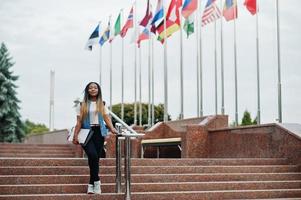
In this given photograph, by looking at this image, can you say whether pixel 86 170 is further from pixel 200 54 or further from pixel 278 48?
pixel 200 54

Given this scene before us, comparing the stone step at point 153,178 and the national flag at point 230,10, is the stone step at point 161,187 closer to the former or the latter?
the stone step at point 153,178

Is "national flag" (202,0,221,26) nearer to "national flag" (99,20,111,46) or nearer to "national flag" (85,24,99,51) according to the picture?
"national flag" (99,20,111,46)

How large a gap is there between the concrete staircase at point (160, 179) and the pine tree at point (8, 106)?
24391 mm

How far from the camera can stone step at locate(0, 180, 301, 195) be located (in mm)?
8016

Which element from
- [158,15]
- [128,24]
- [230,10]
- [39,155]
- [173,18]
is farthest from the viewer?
[128,24]

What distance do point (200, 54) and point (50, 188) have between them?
1139 centimetres

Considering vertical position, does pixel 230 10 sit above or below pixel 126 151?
above

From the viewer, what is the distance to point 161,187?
28.7 ft

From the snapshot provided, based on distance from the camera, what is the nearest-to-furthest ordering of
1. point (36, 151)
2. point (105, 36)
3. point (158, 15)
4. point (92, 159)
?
1. point (92, 159)
2. point (158, 15)
3. point (36, 151)
4. point (105, 36)

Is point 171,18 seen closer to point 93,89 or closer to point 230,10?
point 230,10

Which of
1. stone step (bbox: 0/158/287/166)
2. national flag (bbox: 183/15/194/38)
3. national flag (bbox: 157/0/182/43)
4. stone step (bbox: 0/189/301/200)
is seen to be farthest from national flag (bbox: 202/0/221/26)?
stone step (bbox: 0/189/301/200)

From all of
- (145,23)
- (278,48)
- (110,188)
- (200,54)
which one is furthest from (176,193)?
(145,23)

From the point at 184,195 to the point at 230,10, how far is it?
9.72 m

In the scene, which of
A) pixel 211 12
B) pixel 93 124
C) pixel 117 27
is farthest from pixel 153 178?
pixel 117 27
